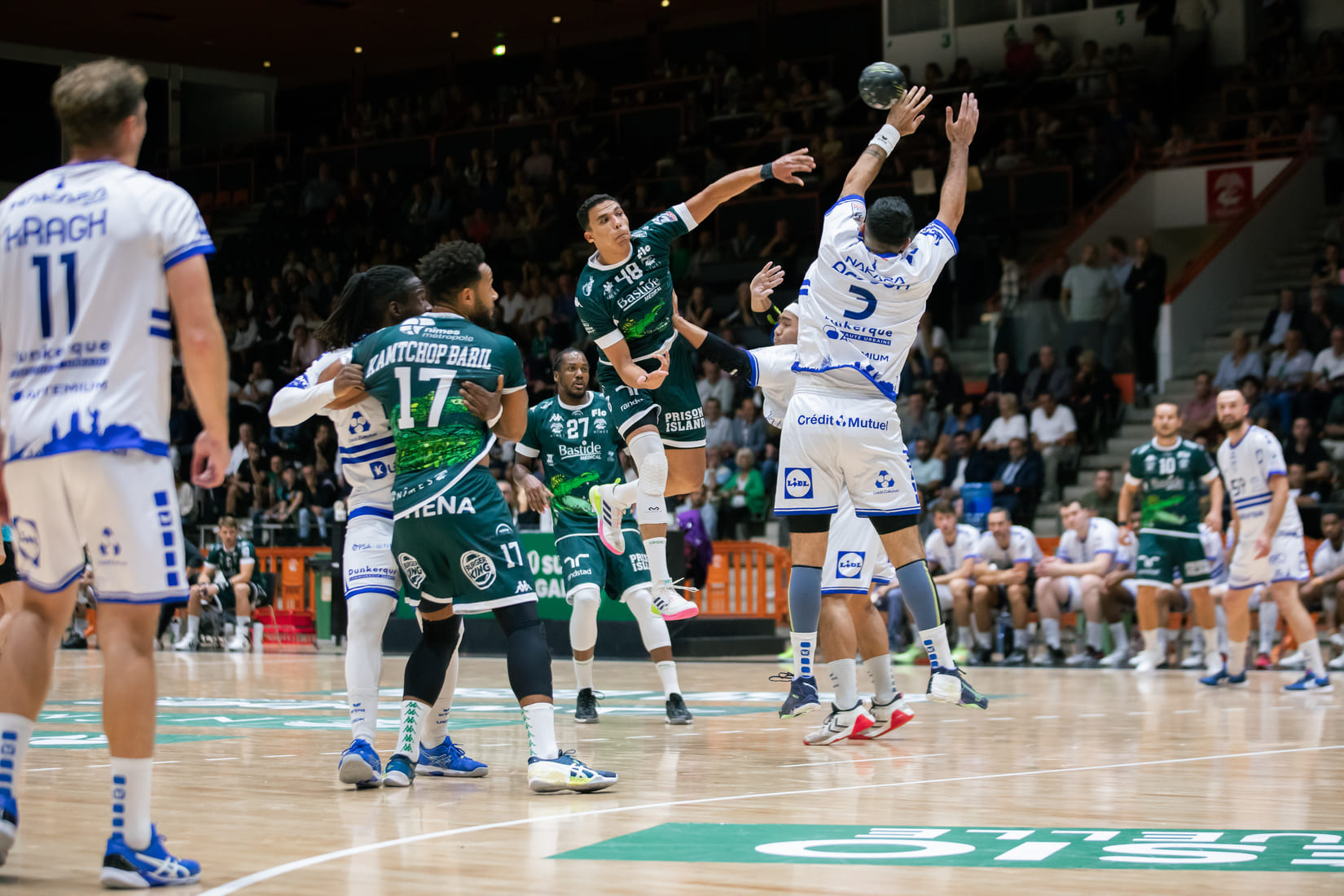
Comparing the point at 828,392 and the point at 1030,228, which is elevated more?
the point at 1030,228

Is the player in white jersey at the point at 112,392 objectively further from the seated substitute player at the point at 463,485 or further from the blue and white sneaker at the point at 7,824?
the seated substitute player at the point at 463,485

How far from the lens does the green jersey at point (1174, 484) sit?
1255cm

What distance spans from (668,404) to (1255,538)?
18.6 feet

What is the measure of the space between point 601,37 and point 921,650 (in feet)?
61.0

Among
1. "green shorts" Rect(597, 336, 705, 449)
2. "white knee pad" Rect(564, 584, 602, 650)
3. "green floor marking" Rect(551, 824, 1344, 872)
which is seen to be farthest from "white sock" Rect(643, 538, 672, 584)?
"green floor marking" Rect(551, 824, 1344, 872)

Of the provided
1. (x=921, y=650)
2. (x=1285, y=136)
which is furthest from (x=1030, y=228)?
(x=921, y=650)

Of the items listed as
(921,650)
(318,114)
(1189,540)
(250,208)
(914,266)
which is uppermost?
(318,114)

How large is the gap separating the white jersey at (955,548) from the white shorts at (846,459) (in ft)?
25.4

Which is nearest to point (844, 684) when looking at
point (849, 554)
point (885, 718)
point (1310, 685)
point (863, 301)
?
point (885, 718)

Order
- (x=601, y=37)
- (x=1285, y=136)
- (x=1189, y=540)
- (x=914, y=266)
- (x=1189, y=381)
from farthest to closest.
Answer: (x=601, y=37), (x=1285, y=136), (x=1189, y=381), (x=1189, y=540), (x=914, y=266)

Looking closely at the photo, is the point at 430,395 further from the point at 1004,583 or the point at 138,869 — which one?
the point at 1004,583

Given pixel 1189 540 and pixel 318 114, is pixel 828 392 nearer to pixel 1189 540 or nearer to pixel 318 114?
pixel 1189 540

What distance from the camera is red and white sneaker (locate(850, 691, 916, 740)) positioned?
7529mm

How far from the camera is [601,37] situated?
30.0 meters
